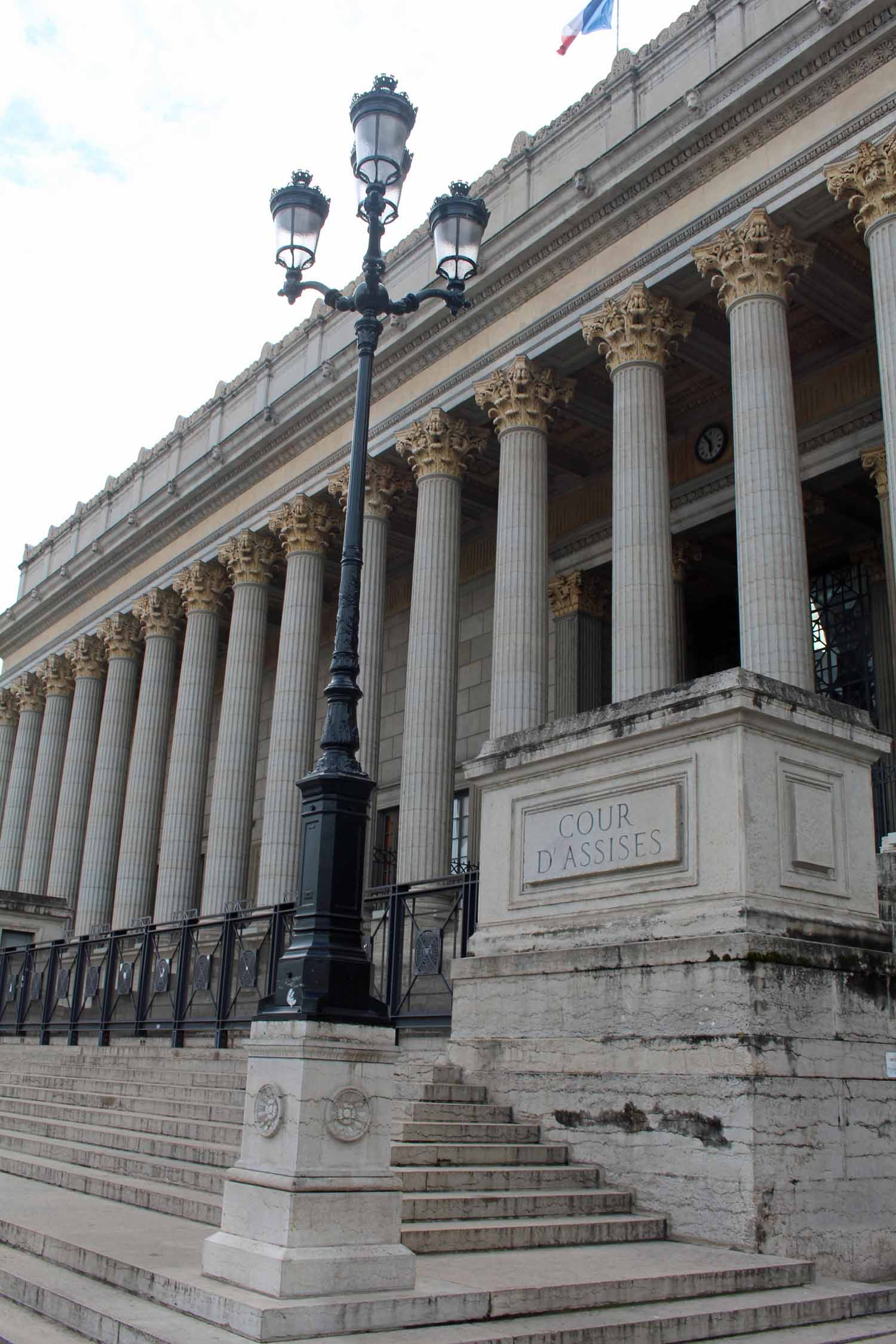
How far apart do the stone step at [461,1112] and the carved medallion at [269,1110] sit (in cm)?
353

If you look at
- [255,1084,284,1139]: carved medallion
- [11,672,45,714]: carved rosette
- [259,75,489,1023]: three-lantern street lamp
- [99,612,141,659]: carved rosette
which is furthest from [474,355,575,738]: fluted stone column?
[11,672,45,714]: carved rosette

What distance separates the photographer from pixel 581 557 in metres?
30.2

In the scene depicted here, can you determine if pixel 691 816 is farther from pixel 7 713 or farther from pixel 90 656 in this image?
pixel 7 713

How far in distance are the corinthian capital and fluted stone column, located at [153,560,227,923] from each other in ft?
68.2

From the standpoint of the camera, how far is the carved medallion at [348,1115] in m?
6.70

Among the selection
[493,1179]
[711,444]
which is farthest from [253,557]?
[493,1179]

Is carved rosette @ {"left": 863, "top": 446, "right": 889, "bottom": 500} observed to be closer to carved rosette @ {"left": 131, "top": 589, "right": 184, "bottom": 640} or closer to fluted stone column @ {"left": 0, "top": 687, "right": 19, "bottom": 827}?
Answer: carved rosette @ {"left": 131, "top": 589, "right": 184, "bottom": 640}

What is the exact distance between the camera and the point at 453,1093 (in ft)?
34.8

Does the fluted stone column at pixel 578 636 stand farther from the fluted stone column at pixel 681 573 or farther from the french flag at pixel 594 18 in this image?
the french flag at pixel 594 18

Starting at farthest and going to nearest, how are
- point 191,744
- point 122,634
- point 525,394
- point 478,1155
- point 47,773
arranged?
point 47,773 → point 122,634 → point 191,744 → point 525,394 → point 478,1155

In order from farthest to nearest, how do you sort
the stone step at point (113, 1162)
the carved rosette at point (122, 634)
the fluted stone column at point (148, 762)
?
the carved rosette at point (122, 634), the fluted stone column at point (148, 762), the stone step at point (113, 1162)

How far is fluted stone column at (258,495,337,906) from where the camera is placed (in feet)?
89.8

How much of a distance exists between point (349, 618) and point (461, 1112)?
453cm

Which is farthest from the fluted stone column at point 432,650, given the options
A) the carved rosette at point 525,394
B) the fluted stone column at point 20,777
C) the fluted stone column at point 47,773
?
the fluted stone column at point 20,777
